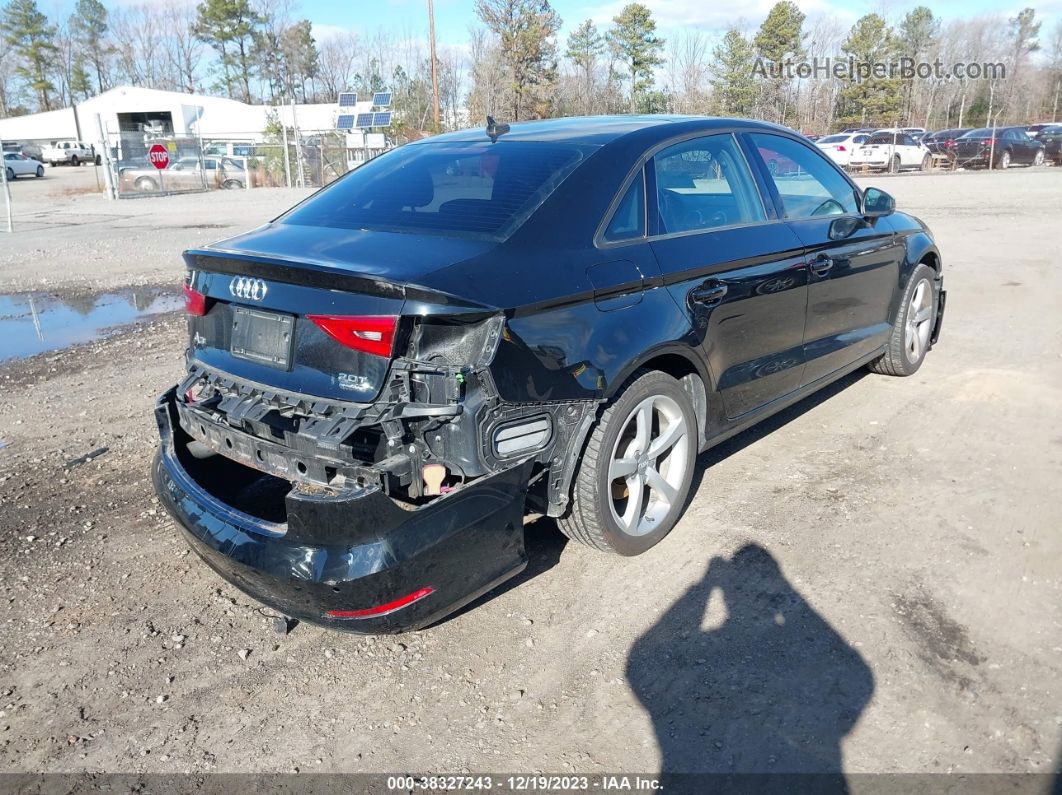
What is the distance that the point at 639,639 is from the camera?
9.94 feet

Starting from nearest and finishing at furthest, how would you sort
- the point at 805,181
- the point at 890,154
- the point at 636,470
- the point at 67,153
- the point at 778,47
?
1. the point at 636,470
2. the point at 805,181
3. the point at 890,154
4. the point at 778,47
5. the point at 67,153

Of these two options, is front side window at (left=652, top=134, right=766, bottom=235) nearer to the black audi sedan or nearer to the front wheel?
the black audi sedan

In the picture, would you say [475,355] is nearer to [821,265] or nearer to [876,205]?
[821,265]

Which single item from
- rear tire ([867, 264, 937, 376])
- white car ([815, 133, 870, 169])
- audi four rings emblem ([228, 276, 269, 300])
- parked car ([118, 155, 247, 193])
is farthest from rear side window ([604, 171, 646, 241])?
white car ([815, 133, 870, 169])

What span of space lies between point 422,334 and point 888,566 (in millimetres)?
2220

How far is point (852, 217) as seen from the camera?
15.6 feet

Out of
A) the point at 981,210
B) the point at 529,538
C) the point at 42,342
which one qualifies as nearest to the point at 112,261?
the point at 42,342

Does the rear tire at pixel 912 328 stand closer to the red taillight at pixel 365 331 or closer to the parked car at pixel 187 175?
the red taillight at pixel 365 331

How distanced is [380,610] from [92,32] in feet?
327

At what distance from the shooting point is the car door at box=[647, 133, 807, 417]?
3.55m

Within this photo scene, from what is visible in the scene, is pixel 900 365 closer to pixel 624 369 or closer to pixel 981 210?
pixel 624 369

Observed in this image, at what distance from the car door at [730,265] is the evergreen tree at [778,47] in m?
45.1

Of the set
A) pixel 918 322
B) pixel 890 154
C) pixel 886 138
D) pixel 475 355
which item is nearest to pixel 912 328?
pixel 918 322

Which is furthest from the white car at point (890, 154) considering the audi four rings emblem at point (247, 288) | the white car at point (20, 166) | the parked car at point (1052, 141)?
the white car at point (20, 166)
